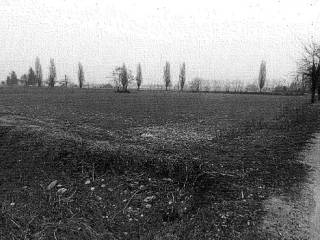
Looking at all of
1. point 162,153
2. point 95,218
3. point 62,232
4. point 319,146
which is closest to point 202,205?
point 95,218

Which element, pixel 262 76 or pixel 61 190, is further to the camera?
pixel 262 76

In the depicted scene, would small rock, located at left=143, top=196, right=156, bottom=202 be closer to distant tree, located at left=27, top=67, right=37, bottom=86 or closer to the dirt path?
the dirt path

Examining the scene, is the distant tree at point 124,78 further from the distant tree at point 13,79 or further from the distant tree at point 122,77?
the distant tree at point 13,79

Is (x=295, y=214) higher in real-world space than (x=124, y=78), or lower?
lower

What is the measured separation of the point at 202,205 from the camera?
5.25 meters

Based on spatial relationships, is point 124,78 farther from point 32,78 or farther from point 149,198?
point 149,198

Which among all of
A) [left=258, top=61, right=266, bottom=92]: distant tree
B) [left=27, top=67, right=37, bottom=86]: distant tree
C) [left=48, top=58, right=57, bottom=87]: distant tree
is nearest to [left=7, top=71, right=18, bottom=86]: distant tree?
[left=27, top=67, right=37, bottom=86]: distant tree

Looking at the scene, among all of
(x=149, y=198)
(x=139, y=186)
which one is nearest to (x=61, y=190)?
(x=139, y=186)

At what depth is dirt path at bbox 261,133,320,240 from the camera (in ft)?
14.1

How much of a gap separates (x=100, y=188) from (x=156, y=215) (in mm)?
1704

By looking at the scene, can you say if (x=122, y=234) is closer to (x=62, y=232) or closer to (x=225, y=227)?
(x=62, y=232)

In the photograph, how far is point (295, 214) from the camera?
191 inches

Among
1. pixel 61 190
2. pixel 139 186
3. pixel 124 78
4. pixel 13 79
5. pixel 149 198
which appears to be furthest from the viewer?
pixel 13 79

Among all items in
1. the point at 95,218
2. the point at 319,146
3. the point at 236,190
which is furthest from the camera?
the point at 319,146
